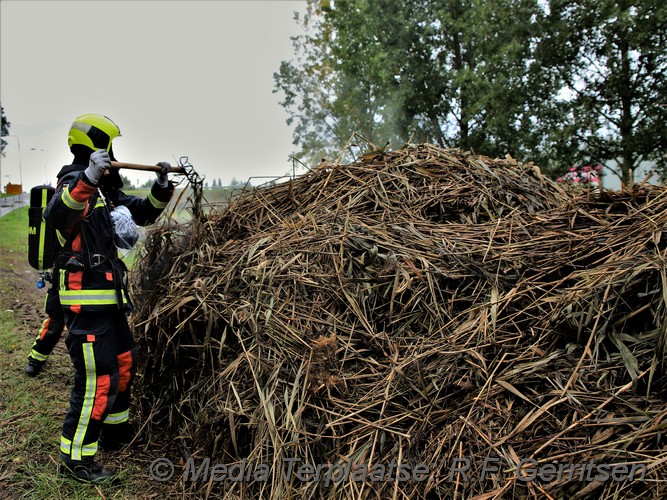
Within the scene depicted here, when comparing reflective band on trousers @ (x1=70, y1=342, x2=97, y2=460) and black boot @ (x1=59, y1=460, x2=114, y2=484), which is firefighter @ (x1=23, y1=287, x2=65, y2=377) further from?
black boot @ (x1=59, y1=460, x2=114, y2=484)

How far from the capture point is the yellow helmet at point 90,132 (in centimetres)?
303

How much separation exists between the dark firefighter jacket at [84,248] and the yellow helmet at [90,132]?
0.14 meters

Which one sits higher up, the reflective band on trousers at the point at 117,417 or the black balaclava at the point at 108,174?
the black balaclava at the point at 108,174

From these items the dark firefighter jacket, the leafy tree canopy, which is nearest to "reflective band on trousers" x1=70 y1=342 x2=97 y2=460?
the dark firefighter jacket

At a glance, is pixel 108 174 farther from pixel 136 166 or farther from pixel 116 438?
pixel 116 438

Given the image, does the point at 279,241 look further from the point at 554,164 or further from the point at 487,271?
the point at 554,164

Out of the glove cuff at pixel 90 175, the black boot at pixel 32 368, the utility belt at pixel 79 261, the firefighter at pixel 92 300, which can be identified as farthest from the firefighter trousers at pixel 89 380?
the black boot at pixel 32 368

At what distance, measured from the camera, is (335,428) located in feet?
7.55

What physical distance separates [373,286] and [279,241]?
27.9 inches

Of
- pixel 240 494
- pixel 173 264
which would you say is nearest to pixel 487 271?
pixel 240 494

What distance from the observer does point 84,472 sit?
9.01 feet

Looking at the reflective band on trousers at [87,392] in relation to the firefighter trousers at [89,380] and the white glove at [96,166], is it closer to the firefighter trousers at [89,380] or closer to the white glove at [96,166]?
the firefighter trousers at [89,380]

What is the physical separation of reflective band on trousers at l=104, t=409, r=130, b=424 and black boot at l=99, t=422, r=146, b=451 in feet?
0.08

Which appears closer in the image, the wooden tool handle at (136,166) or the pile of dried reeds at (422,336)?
the pile of dried reeds at (422,336)
